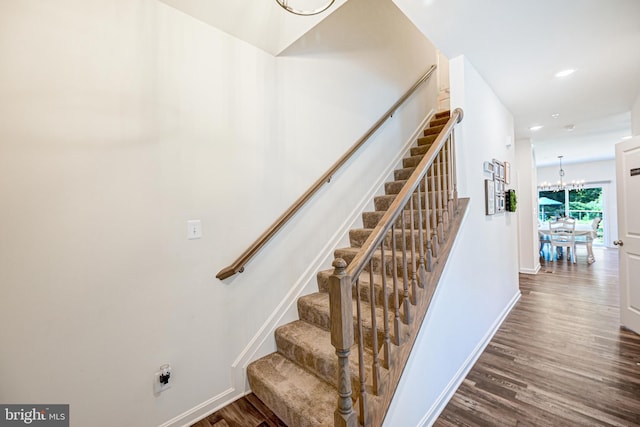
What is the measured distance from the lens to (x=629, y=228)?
2711 millimetres

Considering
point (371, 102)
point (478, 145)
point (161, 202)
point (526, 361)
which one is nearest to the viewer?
point (161, 202)

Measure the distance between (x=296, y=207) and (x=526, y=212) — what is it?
16.8ft

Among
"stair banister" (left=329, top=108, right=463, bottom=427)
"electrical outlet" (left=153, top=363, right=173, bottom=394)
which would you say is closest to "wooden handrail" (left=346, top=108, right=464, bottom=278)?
"stair banister" (left=329, top=108, right=463, bottom=427)

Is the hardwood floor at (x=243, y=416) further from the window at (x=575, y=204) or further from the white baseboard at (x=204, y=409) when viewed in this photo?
the window at (x=575, y=204)

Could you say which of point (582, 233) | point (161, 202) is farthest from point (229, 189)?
point (582, 233)

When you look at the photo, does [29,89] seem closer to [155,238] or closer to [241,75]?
[155,238]

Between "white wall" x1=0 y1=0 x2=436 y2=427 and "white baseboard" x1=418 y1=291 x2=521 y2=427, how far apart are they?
1.20 metres

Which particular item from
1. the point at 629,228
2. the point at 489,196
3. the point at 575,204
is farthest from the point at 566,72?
the point at 575,204

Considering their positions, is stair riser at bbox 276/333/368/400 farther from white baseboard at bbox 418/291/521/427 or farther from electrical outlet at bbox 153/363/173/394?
electrical outlet at bbox 153/363/173/394

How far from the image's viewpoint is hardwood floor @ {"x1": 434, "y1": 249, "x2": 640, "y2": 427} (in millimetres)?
1664

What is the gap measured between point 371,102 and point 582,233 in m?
6.52

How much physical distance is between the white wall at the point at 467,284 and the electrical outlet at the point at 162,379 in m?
1.26

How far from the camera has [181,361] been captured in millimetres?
1588

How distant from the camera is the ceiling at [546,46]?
67.9 inches
